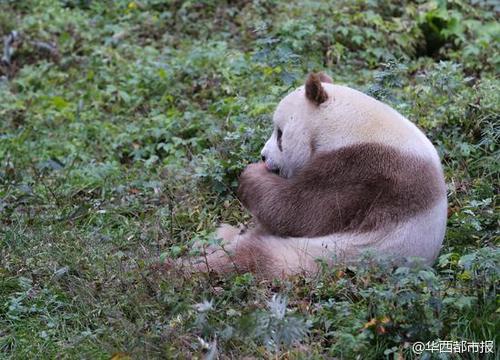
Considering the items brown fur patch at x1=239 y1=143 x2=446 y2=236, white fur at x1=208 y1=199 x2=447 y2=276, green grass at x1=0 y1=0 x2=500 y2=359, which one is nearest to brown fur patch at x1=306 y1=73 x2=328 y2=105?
brown fur patch at x1=239 y1=143 x2=446 y2=236

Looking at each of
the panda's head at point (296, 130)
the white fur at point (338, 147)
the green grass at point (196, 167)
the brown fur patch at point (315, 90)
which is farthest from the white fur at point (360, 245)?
the brown fur patch at point (315, 90)

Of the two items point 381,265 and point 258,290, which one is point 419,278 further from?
point 258,290

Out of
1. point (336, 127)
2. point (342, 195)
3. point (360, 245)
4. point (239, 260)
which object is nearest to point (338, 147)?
point (336, 127)

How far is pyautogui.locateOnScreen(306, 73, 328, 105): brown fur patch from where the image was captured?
5531mm

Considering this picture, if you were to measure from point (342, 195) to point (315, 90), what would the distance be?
2.74 feet

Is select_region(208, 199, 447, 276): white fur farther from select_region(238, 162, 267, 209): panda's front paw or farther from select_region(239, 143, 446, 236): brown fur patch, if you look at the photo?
select_region(238, 162, 267, 209): panda's front paw

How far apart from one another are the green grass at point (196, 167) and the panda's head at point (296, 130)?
78 cm

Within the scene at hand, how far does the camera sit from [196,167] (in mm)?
7199

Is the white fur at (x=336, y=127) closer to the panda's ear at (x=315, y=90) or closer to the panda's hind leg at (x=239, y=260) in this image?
the panda's ear at (x=315, y=90)

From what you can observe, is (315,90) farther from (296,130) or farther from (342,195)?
(342,195)

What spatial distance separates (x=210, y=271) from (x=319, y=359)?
1.26 m

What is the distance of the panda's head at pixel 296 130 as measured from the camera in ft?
18.3

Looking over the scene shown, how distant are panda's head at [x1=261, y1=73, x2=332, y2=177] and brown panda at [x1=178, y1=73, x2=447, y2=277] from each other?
0.01 metres

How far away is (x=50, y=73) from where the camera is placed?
10031 millimetres
